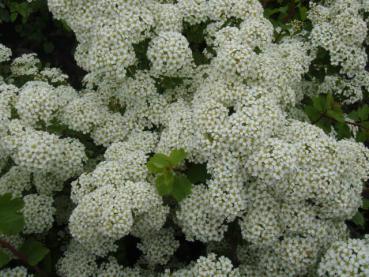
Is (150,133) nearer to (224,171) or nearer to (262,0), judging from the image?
(224,171)

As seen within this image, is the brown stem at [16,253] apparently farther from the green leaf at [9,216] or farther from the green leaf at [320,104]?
the green leaf at [320,104]

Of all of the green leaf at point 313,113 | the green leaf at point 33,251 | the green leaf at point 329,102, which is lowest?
the green leaf at point 33,251

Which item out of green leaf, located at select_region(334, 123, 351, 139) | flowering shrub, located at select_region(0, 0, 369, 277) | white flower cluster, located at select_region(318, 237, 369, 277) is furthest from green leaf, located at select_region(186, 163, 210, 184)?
green leaf, located at select_region(334, 123, 351, 139)

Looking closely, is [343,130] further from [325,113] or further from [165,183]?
[165,183]

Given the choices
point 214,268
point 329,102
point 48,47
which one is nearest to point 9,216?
point 214,268

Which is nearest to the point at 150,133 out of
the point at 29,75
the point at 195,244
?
the point at 195,244

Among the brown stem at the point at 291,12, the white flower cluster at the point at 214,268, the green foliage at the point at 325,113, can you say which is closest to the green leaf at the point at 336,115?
the green foliage at the point at 325,113
